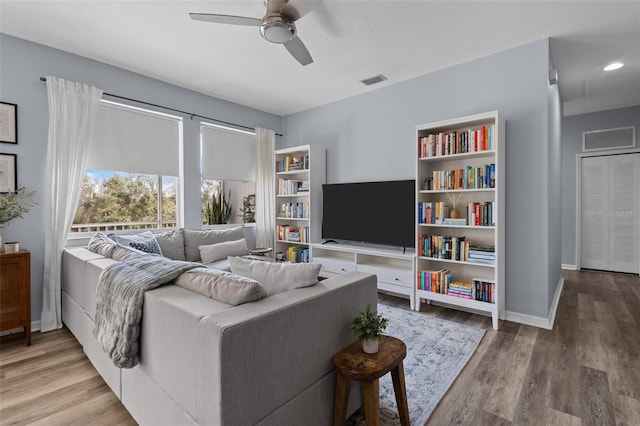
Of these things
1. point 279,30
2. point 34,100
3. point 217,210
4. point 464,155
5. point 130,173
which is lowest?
point 217,210

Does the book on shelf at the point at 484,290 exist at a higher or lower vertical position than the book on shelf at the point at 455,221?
lower

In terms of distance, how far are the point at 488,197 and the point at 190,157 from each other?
11.8 ft

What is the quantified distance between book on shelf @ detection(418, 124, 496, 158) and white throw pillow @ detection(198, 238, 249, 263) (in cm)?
240

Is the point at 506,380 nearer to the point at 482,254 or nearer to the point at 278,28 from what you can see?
the point at 482,254

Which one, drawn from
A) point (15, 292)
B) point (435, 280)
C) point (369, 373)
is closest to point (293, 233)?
point (435, 280)

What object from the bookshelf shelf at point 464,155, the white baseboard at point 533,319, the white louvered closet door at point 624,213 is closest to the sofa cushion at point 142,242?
the bookshelf shelf at point 464,155

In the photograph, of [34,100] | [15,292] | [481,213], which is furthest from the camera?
[481,213]

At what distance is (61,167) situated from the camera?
2.94 meters

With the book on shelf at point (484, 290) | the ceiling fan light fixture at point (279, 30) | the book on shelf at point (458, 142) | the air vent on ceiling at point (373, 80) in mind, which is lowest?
the book on shelf at point (484, 290)

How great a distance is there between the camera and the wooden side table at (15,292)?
2.46 meters

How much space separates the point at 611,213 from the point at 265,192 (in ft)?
18.3

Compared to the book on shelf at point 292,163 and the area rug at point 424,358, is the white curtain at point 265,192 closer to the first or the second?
the book on shelf at point 292,163

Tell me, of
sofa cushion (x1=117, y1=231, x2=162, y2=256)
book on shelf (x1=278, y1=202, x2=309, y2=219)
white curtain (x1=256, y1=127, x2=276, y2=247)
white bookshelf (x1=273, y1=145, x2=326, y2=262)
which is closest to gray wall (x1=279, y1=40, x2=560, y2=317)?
white bookshelf (x1=273, y1=145, x2=326, y2=262)

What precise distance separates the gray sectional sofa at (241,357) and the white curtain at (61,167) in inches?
71.0
